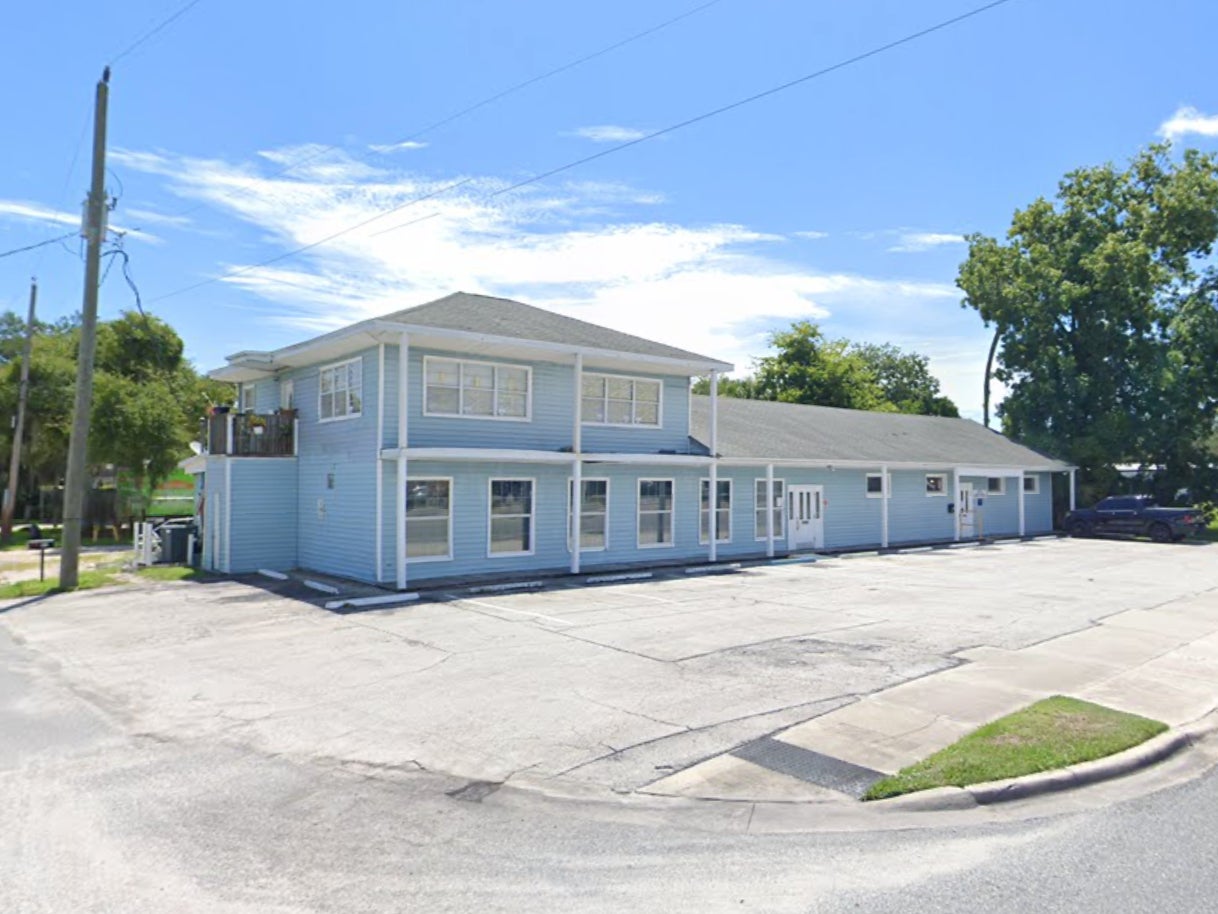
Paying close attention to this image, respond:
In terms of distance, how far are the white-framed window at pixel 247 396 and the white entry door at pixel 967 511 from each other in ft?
80.1

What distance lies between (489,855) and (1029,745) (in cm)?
440

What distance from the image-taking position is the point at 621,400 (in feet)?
70.2

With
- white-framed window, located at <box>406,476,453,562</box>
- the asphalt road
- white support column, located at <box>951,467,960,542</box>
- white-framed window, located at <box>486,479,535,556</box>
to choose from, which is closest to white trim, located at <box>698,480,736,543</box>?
white-framed window, located at <box>486,479,535,556</box>

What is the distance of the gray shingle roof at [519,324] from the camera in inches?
701

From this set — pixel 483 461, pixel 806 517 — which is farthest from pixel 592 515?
pixel 806 517

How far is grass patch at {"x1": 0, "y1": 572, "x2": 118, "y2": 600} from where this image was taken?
17016 mm

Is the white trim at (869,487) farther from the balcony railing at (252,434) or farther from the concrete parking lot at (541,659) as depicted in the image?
the balcony railing at (252,434)

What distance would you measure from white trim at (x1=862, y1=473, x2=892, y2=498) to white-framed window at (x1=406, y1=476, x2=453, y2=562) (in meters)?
15.3

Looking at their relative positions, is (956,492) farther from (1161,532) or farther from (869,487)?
(1161,532)

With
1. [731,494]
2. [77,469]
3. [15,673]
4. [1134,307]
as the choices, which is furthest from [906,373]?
[15,673]

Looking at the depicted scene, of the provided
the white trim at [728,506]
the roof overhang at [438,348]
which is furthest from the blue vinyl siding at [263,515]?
the white trim at [728,506]

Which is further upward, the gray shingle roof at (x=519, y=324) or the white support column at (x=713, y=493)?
the gray shingle roof at (x=519, y=324)

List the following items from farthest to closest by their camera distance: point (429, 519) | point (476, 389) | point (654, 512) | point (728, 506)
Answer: point (728, 506)
point (654, 512)
point (476, 389)
point (429, 519)

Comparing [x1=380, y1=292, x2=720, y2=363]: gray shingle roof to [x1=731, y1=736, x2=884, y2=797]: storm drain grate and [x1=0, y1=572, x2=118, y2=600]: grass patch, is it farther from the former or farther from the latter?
[x1=731, y1=736, x2=884, y2=797]: storm drain grate
